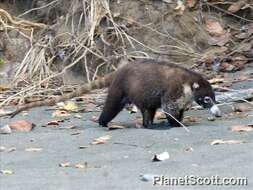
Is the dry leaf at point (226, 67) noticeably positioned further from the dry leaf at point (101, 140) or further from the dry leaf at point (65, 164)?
the dry leaf at point (65, 164)

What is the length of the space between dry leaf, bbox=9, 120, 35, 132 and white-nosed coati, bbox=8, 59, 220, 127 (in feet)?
2.51

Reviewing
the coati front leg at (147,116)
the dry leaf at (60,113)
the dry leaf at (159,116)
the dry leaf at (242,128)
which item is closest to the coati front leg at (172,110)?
the coati front leg at (147,116)

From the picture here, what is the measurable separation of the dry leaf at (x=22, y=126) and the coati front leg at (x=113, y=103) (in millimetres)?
780

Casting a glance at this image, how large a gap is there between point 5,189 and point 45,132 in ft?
8.52

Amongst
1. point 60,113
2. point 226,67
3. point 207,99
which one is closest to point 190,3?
point 226,67

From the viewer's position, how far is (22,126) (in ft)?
27.2

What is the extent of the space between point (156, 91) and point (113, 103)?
0.50m

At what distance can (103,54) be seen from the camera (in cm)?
1159

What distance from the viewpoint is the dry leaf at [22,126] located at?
27.1ft

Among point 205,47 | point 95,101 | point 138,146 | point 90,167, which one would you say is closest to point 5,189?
point 90,167

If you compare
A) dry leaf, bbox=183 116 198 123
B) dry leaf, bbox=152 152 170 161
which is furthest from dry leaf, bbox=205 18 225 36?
dry leaf, bbox=152 152 170 161

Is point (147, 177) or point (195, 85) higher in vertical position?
point (195, 85)

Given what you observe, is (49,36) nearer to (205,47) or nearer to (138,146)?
(205,47)

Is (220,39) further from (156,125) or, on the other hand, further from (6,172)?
(6,172)
